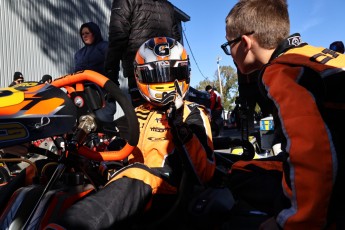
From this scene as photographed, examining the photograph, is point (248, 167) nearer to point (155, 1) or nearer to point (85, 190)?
point (85, 190)

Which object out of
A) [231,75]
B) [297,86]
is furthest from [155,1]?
[231,75]

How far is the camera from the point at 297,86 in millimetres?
1236

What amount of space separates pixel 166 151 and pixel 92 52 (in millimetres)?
2306

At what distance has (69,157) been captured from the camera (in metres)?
1.40

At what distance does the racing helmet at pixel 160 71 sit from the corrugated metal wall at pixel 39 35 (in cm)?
727

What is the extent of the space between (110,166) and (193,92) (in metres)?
3.22

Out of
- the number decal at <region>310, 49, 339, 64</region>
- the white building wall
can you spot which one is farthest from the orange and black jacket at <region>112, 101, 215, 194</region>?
the white building wall

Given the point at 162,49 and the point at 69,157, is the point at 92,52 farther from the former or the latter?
the point at 69,157

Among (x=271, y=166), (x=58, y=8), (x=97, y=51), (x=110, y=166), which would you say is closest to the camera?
(x=271, y=166)

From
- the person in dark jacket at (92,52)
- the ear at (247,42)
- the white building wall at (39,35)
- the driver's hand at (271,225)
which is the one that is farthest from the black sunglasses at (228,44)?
the white building wall at (39,35)

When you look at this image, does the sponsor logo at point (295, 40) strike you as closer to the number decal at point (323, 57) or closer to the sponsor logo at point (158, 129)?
the number decal at point (323, 57)

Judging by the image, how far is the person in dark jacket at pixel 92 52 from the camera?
411cm

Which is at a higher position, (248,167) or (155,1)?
(155,1)

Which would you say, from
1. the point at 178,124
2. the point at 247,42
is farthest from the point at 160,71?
the point at 247,42
